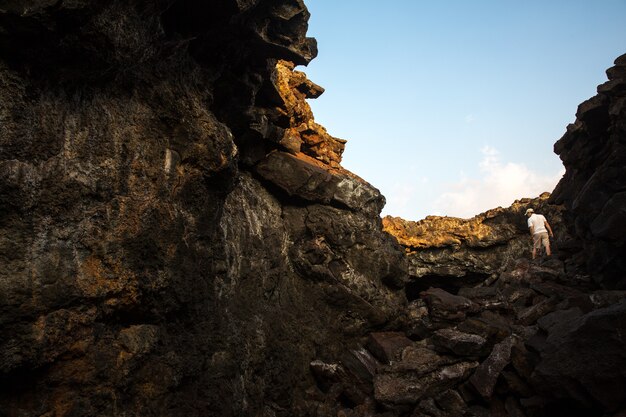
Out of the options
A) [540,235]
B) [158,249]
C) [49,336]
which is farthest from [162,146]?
[540,235]

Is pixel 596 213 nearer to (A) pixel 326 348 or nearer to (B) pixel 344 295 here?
(B) pixel 344 295

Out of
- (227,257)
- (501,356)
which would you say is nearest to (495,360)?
(501,356)

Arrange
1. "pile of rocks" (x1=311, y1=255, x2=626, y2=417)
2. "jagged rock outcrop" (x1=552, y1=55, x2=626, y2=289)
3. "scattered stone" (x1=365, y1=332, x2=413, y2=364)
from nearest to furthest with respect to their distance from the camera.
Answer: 1. "pile of rocks" (x1=311, y1=255, x2=626, y2=417)
2. "scattered stone" (x1=365, y1=332, x2=413, y2=364)
3. "jagged rock outcrop" (x1=552, y1=55, x2=626, y2=289)

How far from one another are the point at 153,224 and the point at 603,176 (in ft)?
55.5

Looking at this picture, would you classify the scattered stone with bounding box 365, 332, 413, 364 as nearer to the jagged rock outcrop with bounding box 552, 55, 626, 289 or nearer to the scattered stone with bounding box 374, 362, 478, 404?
the scattered stone with bounding box 374, 362, 478, 404

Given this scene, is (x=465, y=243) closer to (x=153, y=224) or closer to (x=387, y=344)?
(x=387, y=344)

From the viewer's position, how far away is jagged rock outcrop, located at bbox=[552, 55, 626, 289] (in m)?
14.8

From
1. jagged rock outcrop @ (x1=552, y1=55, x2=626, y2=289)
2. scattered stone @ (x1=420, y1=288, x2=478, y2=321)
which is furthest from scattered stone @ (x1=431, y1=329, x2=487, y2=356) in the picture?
jagged rock outcrop @ (x1=552, y1=55, x2=626, y2=289)

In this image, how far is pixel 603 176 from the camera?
15945 mm

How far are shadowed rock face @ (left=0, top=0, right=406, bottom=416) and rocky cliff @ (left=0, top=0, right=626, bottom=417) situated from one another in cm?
4

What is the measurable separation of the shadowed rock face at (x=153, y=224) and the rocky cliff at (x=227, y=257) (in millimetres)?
37

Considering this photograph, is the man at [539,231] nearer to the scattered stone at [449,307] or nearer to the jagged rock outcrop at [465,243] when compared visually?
the jagged rock outcrop at [465,243]

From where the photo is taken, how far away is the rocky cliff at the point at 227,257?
6.29 m

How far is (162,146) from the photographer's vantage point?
872 centimetres
